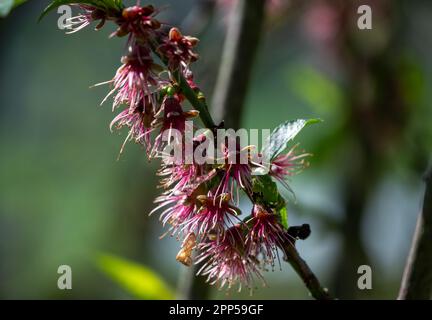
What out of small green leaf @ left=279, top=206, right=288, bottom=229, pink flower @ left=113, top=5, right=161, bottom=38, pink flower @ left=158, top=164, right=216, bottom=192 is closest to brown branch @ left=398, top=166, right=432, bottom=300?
small green leaf @ left=279, top=206, right=288, bottom=229

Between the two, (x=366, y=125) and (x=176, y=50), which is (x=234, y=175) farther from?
(x=366, y=125)

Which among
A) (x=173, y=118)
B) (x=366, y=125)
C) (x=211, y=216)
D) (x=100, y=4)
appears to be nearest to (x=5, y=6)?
(x=100, y=4)

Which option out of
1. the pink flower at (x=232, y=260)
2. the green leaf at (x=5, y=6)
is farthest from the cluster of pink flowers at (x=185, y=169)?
the green leaf at (x=5, y=6)

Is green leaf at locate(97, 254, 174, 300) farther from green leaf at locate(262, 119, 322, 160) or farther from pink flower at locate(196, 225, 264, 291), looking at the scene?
green leaf at locate(262, 119, 322, 160)

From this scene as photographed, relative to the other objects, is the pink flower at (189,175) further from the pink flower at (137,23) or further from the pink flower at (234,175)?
the pink flower at (137,23)

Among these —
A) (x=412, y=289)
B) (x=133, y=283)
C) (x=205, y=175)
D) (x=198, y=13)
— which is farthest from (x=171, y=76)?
(x=198, y=13)
